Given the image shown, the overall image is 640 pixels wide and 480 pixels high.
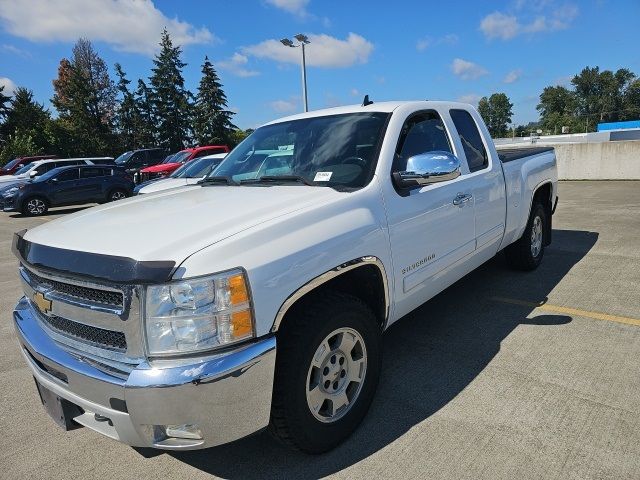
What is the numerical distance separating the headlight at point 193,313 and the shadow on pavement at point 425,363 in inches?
35.2

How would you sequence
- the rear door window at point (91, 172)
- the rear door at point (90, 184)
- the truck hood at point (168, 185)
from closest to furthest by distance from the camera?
the truck hood at point (168, 185)
the rear door at point (90, 184)
the rear door window at point (91, 172)

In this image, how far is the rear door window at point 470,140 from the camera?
13.5ft

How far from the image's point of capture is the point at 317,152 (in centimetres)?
340

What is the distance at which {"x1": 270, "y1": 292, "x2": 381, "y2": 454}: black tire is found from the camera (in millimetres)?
2293

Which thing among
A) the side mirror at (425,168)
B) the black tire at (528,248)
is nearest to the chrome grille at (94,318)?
the side mirror at (425,168)

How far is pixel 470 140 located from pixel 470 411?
2.43m

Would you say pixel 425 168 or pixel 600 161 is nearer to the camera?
pixel 425 168

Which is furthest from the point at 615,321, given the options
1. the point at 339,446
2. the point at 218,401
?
the point at 218,401

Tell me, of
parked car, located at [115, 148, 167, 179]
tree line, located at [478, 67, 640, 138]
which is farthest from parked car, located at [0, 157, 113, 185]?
tree line, located at [478, 67, 640, 138]

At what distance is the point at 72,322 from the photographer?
2320mm

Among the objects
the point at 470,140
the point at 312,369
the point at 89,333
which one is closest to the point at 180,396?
the point at 89,333

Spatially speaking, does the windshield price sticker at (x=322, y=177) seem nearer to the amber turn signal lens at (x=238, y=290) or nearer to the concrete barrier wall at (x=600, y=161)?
the amber turn signal lens at (x=238, y=290)

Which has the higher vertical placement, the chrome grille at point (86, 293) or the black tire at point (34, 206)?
the chrome grille at point (86, 293)

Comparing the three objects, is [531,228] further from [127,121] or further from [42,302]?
[127,121]
